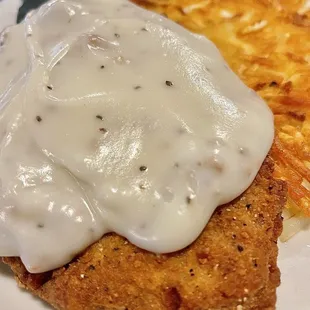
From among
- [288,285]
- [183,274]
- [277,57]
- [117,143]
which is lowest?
[288,285]

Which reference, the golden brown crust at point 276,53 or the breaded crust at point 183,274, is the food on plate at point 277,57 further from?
the breaded crust at point 183,274

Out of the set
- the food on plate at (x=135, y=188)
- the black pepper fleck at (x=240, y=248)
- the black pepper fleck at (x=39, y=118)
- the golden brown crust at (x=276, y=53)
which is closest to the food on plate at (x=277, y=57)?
the golden brown crust at (x=276, y=53)

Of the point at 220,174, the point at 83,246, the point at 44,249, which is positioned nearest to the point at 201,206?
the point at 220,174

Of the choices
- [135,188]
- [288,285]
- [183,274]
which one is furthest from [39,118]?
[288,285]

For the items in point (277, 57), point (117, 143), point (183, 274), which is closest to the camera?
point (183, 274)

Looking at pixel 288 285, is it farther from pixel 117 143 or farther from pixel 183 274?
pixel 117 143

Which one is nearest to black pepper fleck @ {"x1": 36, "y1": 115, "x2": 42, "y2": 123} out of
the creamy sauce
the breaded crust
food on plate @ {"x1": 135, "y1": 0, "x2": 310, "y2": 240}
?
the creamy sauce

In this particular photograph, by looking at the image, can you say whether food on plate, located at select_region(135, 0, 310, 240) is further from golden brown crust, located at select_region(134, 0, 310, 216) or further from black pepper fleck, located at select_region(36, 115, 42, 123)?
black pepper fleck, located at select_region(36, 115, 42, 123)

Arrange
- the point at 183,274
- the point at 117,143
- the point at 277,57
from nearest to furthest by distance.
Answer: the point at 183,274
the point at 117,143
the point at 277,57

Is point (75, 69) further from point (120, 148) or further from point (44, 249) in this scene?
point (44, 249)
